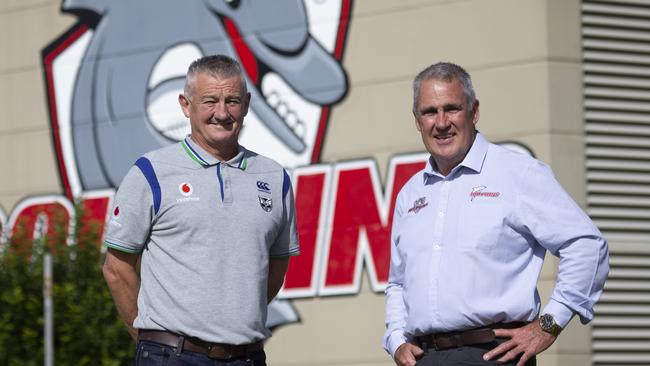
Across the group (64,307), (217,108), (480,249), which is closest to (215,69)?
(217,108)

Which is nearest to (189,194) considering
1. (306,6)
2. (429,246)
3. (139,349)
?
(139,349)

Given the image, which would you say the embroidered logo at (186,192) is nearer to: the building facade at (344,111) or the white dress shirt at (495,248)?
the white dress shirt at (495,248)

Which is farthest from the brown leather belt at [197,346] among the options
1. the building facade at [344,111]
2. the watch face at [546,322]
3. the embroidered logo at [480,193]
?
the building facade at [344,111]

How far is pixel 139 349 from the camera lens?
585cm

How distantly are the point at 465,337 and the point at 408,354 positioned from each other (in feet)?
0.97

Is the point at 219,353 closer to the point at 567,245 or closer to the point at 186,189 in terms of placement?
the point at 186,189

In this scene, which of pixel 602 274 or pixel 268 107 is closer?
pixel 602 274

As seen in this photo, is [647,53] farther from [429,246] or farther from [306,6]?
[429,246]

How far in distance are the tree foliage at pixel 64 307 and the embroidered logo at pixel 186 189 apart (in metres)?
9.05

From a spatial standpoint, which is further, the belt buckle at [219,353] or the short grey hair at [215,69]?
the short grey hair at [215,69]

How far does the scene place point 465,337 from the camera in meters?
5.41

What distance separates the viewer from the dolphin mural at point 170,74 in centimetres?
1591

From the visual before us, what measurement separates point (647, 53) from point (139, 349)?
9.91 m

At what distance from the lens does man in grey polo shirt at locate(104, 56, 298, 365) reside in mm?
5766
